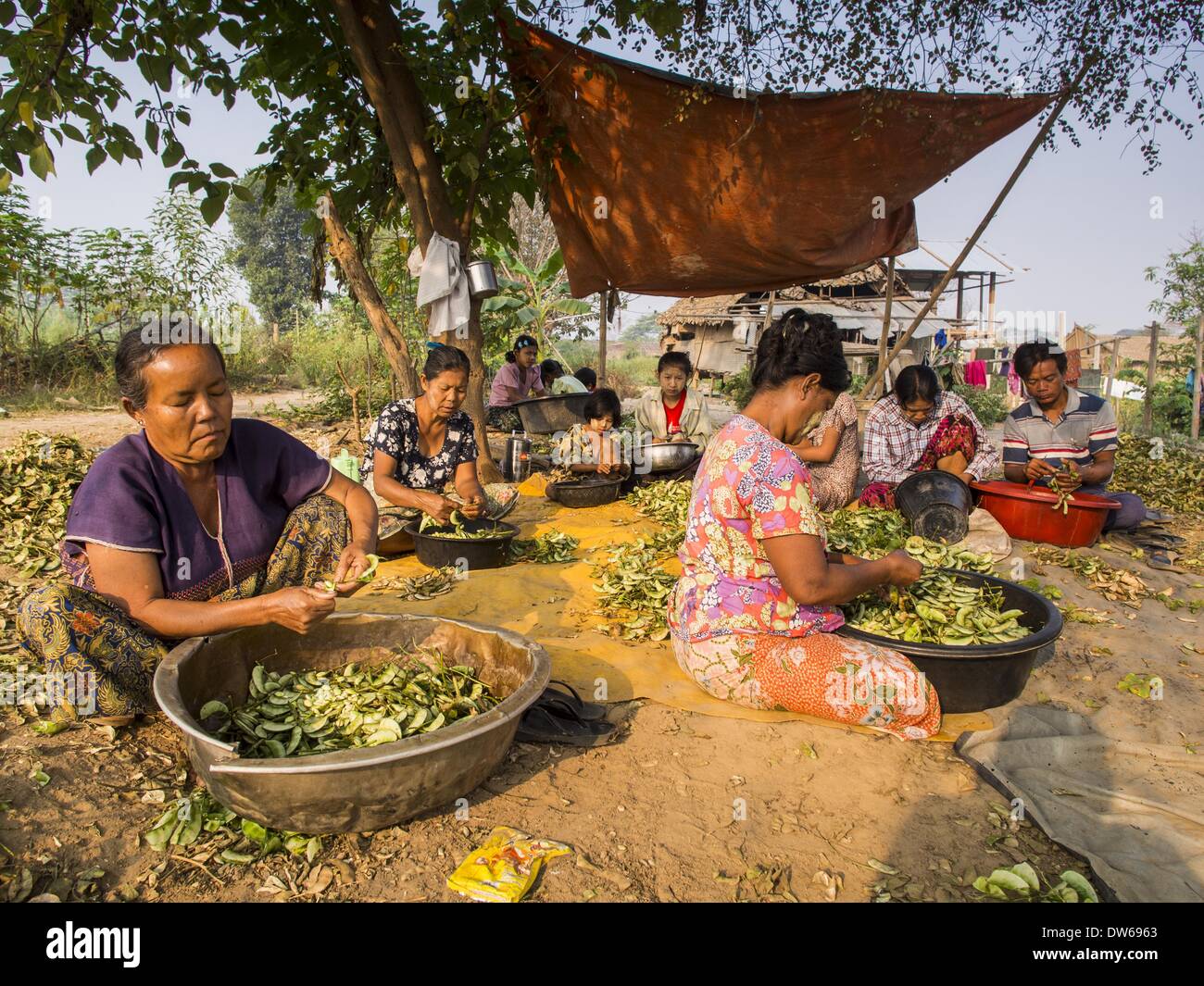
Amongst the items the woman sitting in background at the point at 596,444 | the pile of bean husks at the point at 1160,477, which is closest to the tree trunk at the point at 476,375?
the woman sitting in background at the point at 596,444

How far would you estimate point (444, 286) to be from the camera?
17.6ft

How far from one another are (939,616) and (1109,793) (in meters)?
0.83

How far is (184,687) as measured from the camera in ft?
6.80

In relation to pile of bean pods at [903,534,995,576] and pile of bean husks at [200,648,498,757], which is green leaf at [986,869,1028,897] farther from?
pile of bean pods at [903,534,995,576]

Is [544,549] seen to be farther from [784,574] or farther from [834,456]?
[784,574]

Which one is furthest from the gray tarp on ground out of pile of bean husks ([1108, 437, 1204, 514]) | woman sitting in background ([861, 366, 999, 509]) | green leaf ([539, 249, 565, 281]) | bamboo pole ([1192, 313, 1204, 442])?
bamboo pole ([1192, 313, 1204, 442])

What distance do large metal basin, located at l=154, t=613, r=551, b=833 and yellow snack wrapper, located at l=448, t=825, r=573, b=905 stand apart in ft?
0.60

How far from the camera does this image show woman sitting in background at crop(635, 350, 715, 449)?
6098 mm

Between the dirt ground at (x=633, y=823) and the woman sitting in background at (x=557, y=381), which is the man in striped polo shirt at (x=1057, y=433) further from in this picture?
the woman sitting in background at (x=557, y=381)

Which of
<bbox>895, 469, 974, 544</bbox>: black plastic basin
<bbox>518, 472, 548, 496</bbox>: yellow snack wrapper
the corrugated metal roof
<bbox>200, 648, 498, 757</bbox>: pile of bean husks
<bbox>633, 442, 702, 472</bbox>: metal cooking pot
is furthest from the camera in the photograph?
the corrugated metal roof

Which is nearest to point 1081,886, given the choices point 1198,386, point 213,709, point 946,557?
point 946,557

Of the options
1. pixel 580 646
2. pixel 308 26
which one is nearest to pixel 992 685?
pixel 580 646

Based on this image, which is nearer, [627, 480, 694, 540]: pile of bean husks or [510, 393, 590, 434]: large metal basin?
[627, 480, 694, 540]: pile of bean husks

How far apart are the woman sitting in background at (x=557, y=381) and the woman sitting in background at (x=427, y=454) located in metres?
5.65
